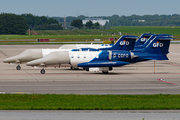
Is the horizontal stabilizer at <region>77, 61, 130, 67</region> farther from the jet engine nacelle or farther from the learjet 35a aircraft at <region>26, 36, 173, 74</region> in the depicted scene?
the jet engine nacelle

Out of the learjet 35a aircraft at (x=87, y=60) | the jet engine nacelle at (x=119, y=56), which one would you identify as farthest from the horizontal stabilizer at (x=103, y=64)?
the jet engine nacelle at (x=119, y=56)

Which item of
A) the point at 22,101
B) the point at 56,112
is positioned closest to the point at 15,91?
the point at 22,101

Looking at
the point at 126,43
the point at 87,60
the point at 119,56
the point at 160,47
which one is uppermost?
the point at 126,43

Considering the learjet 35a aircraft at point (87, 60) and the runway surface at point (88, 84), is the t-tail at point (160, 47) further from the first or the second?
the runway surface at point (88, 84)

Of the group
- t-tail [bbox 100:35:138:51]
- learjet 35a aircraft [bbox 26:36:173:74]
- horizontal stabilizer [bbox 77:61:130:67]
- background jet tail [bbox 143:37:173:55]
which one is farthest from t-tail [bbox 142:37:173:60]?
horizontal stabilizer [bbox 77:61:130:67]

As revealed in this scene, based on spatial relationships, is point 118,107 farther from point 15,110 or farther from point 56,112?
point 15,110

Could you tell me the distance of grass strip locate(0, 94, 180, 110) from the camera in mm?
19422

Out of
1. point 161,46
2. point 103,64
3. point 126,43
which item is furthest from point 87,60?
point 126,43

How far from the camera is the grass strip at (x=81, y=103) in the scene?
1942 centimetres

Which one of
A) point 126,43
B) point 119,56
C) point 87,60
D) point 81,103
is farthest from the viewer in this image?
point 126,43

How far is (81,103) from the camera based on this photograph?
821 inches

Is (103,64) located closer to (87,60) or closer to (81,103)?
(87,60)

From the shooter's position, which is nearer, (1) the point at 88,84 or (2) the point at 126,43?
(1) the point at 88,84

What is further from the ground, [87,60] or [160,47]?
[160,47]
